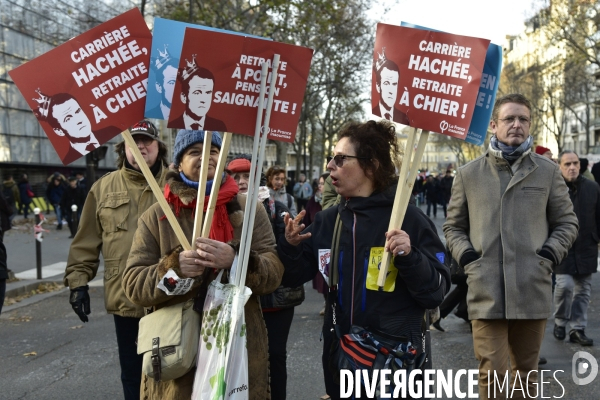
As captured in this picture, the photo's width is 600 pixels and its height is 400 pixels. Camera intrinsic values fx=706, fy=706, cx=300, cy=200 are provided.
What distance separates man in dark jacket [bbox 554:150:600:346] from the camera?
6.68 metres

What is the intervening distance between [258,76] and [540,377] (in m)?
3.94

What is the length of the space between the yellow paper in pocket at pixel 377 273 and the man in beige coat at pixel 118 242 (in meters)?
1.52

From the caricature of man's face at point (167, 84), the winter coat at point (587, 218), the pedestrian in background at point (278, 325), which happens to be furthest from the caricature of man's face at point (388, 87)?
the winter coat at point (587, 218)

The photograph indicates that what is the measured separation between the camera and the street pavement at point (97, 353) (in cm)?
552

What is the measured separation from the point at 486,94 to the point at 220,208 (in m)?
1.35

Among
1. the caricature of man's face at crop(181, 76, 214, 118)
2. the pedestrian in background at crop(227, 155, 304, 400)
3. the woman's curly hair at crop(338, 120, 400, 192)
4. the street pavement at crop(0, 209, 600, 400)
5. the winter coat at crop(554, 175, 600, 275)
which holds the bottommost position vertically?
the street pavement at crop(0, 209, 600, 400)

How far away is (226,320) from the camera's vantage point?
9.61 feet

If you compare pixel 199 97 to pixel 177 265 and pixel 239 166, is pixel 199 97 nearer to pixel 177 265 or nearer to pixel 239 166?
pixel 177 265

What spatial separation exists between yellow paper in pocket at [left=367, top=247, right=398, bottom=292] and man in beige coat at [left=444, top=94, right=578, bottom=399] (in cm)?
130

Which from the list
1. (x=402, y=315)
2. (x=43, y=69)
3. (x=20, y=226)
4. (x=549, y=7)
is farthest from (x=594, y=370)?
(x=549, y=7)

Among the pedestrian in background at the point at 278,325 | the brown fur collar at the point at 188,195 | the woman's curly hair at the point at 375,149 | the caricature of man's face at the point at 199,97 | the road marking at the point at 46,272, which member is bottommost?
the road marking at the point at 46,272

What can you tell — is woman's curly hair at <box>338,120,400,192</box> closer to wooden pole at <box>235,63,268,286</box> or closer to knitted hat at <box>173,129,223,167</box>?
wooden pole at <box>235,63,268,286</box>

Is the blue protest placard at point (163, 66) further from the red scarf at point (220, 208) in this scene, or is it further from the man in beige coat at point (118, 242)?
the man in beige coat at point (118, 242)

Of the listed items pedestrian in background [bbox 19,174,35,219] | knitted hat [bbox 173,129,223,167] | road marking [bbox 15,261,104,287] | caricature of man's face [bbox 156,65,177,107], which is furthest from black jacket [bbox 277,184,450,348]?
pedestrian in background [bbox 19,174,35,219]
